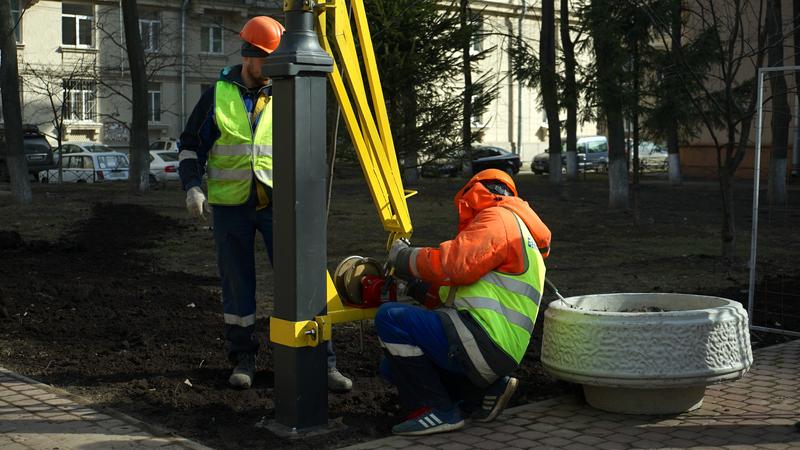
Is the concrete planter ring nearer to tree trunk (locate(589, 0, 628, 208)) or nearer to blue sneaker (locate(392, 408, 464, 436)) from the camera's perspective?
blue sneaker (locate(392, 408, 464, 436))

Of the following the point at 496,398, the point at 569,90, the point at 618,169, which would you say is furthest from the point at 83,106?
the point at 496,398

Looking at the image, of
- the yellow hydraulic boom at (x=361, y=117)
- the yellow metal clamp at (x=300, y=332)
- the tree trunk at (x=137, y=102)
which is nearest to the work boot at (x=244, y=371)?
the yellow hydraulic boom at (x=361, y=117)

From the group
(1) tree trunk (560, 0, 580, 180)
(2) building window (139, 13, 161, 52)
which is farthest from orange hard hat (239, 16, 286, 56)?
(2) building window (139, 13, 161, 52)

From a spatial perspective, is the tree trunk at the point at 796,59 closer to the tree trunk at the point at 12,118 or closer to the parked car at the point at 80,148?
the tree trunk at the point at 12,118

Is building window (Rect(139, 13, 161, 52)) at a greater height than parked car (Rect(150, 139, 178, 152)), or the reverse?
building window (Rect(139, 13, 161, 52))

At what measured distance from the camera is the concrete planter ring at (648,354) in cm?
496

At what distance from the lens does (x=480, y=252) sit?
4652 millimetres

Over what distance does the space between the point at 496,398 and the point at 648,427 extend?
0.77 metres

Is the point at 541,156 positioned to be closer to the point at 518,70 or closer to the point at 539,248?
the point at 518,70

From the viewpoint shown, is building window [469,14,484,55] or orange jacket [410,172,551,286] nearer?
orange jacket [410,172,551,286]

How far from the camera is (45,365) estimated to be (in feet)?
20.2

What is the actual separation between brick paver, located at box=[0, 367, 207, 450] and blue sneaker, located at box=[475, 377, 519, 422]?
4.73ft

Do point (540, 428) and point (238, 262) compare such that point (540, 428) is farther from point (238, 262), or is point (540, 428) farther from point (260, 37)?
point (260, 37)

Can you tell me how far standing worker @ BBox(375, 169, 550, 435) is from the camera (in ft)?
15.4
